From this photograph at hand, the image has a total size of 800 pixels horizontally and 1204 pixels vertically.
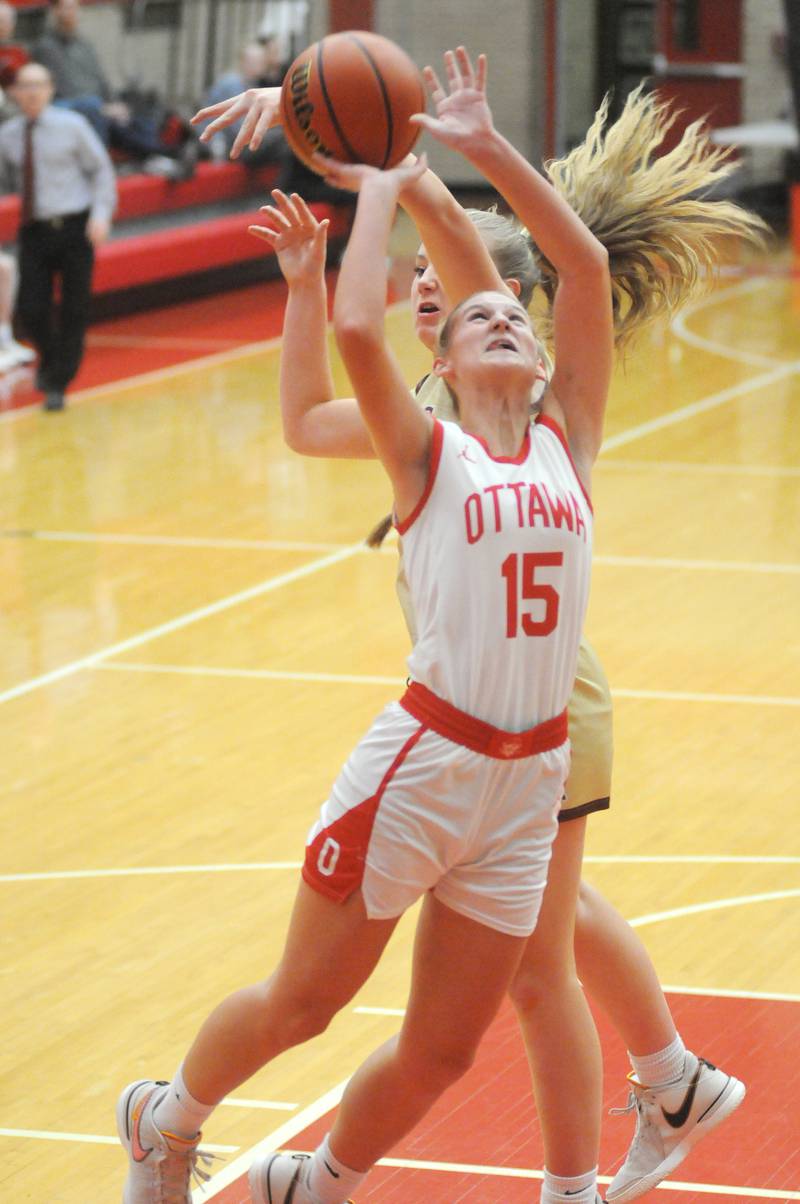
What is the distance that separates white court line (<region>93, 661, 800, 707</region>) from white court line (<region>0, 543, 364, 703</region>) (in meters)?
0.12

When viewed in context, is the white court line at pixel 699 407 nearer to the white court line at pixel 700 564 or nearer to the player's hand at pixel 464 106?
the white court line at pixel 700 564

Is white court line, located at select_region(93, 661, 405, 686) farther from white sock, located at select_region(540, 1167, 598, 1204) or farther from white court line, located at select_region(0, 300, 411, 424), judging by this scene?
white court line, located at select_region(0, 300, 411, 424)

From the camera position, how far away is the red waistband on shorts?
295 centimetres

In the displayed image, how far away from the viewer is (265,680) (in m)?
7.07

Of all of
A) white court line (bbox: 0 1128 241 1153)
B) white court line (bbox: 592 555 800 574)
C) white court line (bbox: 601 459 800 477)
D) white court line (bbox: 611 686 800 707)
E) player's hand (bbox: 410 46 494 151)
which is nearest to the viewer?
player's hand (bbox: 410 46 494 151)

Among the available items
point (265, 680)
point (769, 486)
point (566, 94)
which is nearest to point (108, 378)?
point (769, 486)

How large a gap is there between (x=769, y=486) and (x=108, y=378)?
523 cm

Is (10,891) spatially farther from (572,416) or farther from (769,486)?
(769,486)

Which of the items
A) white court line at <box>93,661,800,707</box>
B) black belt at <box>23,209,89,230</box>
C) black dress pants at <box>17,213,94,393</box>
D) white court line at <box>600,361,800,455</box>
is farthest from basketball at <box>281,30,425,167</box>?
black belt at <box>23,209,89,230</box>

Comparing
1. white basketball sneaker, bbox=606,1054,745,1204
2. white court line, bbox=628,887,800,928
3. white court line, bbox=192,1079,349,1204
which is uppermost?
white basketball sneaker, bbox=606,1054,745,1204

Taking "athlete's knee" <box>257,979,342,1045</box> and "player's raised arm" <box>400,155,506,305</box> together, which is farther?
"player's raised arm" <box>400,155,506,305</box>

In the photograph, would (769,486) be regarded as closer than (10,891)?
No

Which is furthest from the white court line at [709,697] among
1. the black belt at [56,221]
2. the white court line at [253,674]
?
the black belt at [56,221]

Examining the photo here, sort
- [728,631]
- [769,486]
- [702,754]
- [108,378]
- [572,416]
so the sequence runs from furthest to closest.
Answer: [108,378] < [769,486] < [728,631] < [702,754] < [572,416]
